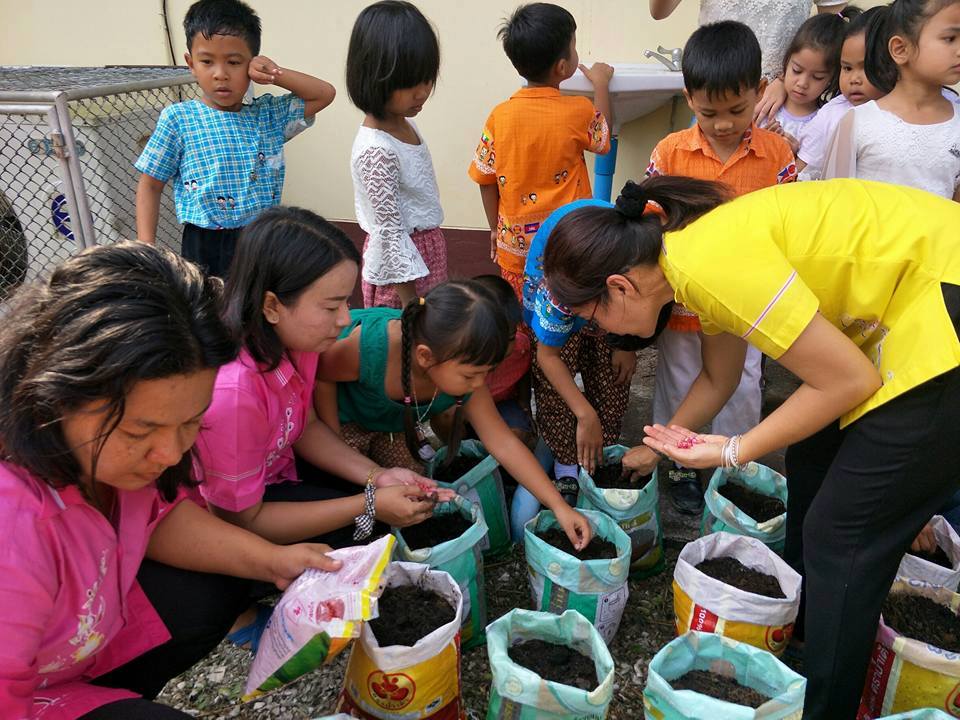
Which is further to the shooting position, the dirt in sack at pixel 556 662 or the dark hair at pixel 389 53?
the dark hair at pixel 389 53

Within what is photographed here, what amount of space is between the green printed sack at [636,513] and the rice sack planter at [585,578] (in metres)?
0.08

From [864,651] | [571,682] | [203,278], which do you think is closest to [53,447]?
[203,278]

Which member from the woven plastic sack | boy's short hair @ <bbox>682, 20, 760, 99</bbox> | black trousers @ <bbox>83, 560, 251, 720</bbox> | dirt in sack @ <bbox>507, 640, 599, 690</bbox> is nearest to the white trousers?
boy's short hair @ <bbox>682, 20, 760, 99</bbox>

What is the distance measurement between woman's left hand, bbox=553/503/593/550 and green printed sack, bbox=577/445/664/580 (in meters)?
0.13

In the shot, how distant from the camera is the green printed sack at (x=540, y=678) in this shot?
1562 millimetres

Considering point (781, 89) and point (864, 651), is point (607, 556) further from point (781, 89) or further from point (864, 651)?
point (781, 89)

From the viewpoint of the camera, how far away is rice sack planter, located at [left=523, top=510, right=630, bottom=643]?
6.55 ft

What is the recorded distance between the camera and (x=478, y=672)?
2.10 metres

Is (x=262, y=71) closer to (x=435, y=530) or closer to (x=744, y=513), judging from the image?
(x=435, y=530)

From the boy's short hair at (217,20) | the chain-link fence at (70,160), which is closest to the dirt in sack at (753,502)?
the boy's short hair at (217,20)

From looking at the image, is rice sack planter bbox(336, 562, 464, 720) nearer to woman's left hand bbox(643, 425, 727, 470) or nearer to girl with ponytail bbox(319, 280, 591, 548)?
girl with ponytail bbox(319, 280, 591, 548)

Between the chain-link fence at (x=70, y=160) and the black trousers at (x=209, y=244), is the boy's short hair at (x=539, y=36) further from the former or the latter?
the chain-link fence at (x=70, y=160)

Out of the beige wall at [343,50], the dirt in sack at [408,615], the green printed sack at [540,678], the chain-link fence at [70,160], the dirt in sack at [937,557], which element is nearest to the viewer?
the green printed sack at [540,678]

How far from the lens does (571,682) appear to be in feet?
5.62
